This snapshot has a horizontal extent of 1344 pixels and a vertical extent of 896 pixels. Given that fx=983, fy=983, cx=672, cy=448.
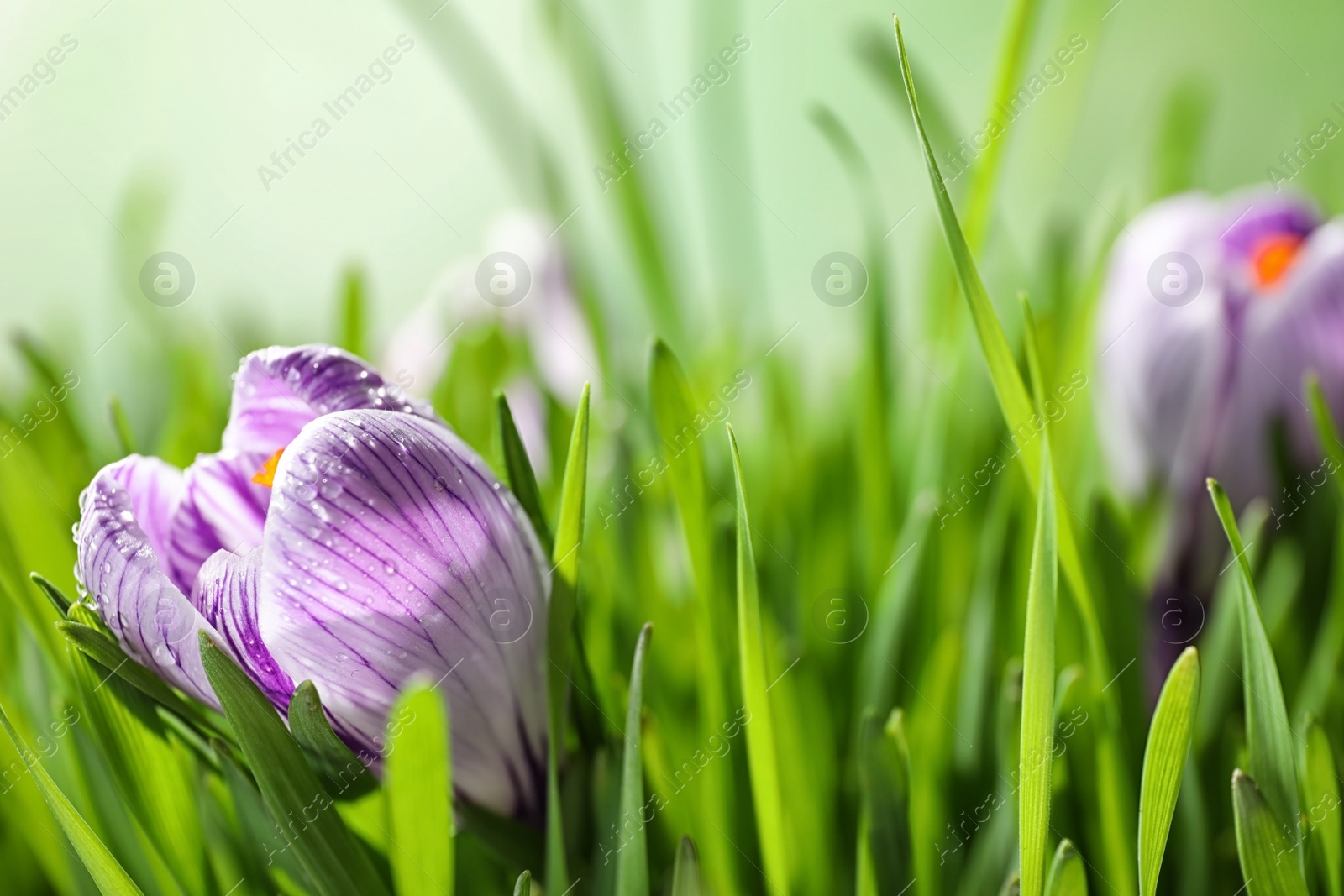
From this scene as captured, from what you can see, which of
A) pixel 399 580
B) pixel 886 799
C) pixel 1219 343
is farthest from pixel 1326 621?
pixel 399 580

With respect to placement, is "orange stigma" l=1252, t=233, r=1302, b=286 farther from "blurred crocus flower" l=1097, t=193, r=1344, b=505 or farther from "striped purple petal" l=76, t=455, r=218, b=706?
"striped purple petal" l=76, t=455, r=218, b=706

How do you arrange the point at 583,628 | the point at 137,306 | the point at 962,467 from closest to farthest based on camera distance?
1. the point at 583,628
2. the point at 962,467
3. the point at 137,306

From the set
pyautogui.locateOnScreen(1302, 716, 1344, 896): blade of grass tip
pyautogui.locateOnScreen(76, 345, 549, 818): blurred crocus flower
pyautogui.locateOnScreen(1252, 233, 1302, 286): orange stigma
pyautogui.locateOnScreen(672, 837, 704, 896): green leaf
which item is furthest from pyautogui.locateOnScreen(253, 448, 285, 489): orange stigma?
pyautogui.locateOnScreen(1252, 233, 1302, 286): orange stigma

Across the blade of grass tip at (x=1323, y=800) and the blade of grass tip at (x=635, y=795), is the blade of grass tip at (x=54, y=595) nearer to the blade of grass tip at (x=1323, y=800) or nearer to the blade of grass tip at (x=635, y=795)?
the blade of grass tip at (x=635, y=795)

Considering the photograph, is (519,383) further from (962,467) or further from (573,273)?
(962,467)

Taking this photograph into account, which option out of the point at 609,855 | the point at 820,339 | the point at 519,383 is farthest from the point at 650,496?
the point at 820,339
